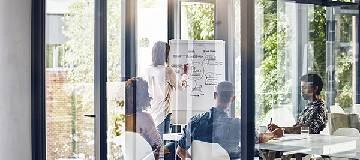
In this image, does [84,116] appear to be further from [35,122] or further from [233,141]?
[233,141]

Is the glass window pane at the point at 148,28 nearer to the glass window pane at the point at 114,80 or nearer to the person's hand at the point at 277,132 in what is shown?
the glass window pane at the point at 114,80

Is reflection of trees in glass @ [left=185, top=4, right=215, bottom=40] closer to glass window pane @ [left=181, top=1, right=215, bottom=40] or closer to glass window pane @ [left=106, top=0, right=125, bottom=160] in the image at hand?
glass window pane @ [left=181, top=1, right=215, bottom=40]

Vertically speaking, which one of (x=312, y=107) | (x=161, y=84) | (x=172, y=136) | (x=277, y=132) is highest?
(x=161, y=84)

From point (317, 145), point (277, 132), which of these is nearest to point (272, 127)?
point (277, 132)

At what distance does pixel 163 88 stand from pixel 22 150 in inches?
62.4

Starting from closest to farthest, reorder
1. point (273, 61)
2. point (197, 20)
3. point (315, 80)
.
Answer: point (315, 80)
point (273, 61)
point (197, 20)

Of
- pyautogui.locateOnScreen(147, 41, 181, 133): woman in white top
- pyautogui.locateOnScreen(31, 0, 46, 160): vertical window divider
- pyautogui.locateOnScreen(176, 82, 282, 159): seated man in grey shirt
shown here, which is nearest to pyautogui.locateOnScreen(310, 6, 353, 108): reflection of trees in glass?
pyautogui.locateOnScreen(176, 82, 282, 159): seated man in grey shirt

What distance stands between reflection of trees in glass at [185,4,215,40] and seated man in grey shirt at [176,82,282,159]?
0.38 meters

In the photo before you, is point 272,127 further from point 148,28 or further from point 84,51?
point 84,51

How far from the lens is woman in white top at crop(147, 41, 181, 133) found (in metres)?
4.48

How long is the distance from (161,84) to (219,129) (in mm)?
704

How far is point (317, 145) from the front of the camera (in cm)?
343

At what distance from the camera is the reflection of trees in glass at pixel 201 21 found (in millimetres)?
4059

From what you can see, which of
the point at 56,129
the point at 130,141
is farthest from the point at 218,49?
the point at 56,129
